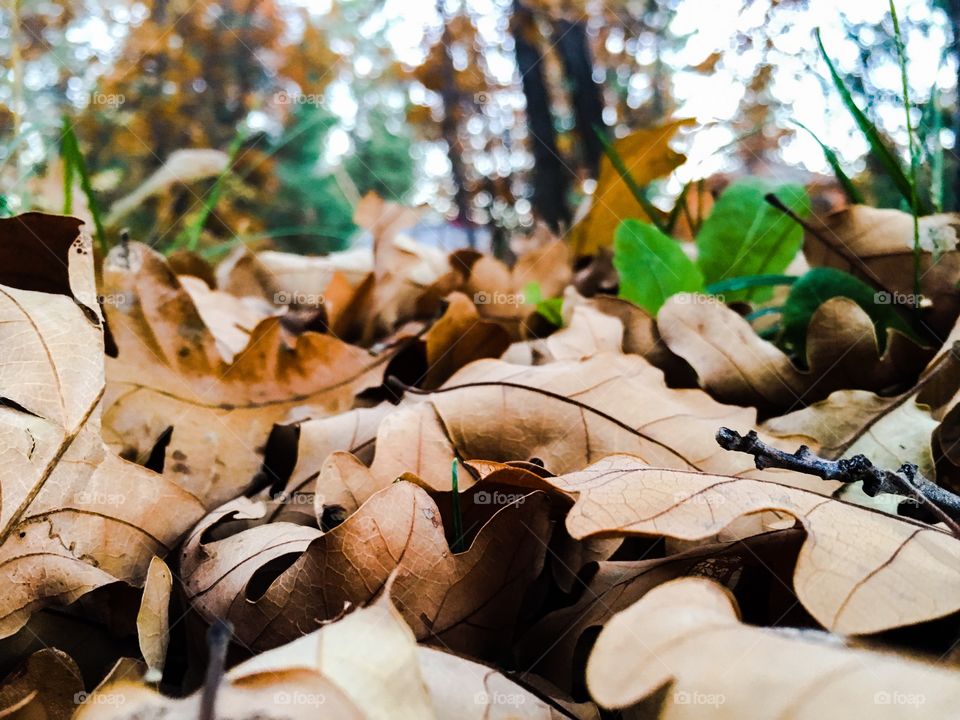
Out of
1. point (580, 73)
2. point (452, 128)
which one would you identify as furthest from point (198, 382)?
point (452, 128)

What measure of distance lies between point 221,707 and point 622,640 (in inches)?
7.9

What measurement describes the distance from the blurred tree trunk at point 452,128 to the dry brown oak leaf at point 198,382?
332 centimetres

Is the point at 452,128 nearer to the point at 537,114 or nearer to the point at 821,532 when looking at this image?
the point at 537,114

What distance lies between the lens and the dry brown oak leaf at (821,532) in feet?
1.19

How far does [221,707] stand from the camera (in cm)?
33

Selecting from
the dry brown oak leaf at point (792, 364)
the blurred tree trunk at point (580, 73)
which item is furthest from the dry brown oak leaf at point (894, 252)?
the blurred tree trunk at point (580, 73)

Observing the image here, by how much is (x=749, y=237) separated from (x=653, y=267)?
223 millimetres

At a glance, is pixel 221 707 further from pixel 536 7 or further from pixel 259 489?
pixel 536 7

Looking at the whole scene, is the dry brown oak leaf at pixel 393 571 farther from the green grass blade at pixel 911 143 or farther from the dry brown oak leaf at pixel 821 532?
the green grass blade at pixel 911 143

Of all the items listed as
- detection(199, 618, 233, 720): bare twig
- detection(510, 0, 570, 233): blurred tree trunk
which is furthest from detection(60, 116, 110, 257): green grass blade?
detection(510, 0, 570, 233): blurred tree trunk

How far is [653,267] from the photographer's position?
35.4 inches

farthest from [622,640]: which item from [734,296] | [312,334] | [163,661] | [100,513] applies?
[734,296]

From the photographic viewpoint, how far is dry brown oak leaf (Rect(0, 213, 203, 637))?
1.51ft

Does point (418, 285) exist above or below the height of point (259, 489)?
above
